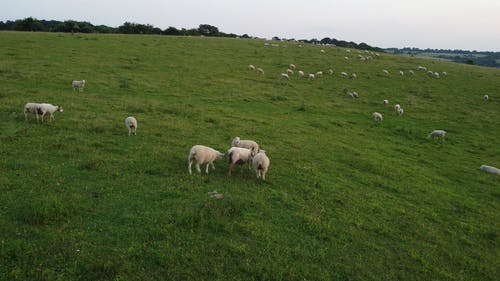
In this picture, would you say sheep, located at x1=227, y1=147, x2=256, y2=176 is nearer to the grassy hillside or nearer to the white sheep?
the grassy hillside

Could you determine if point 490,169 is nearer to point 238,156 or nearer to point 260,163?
point 260,163

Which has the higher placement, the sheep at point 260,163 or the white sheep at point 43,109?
the white sheep at point 43,109

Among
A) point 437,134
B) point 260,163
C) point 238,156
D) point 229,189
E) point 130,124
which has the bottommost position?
point 437,134

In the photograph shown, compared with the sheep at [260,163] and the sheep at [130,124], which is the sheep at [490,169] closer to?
the sheep at [260,163]

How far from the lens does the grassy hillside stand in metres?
8.77

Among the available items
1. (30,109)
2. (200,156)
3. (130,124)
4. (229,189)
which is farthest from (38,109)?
(229,189)

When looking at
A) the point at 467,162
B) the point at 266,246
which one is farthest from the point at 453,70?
the point at 266,246

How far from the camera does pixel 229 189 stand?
12383 mm

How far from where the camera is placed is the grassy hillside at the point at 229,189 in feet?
28.8

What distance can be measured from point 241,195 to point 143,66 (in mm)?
28597

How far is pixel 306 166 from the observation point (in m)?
16.0

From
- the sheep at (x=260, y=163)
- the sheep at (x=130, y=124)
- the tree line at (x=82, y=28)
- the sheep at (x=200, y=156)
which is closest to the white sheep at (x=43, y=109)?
the sheep at (x=130, y=124)

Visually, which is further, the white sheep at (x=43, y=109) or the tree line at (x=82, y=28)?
the tree line at (x=82, y=28)

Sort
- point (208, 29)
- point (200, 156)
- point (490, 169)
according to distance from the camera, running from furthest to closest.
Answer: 1. point (208, 29)
2. point (490, 169)
3. point (200, 156)
